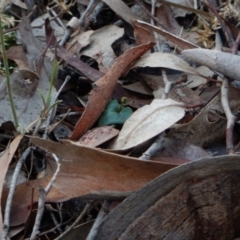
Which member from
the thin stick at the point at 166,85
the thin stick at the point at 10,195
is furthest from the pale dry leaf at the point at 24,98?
the thin stick at the point at 166,85

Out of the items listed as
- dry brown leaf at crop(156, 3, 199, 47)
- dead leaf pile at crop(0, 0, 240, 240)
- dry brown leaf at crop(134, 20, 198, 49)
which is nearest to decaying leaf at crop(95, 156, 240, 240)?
dead leaf pile at crop(0, 0, 240, 240)

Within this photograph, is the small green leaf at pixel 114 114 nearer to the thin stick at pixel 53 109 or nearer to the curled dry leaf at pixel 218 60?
the thin stick at pixel 53 109

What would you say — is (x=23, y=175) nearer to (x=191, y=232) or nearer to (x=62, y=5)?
(x=191, y=232)

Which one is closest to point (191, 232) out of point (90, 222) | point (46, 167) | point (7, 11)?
point (90, 222)

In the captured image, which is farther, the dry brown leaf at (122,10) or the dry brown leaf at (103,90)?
the dry brown leaf at (122,10)

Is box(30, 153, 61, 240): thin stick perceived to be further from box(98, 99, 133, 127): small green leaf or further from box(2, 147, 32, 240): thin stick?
box(98, 99, 133, 127): small green leaf

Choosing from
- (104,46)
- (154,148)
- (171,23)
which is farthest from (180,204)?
(171,23)
